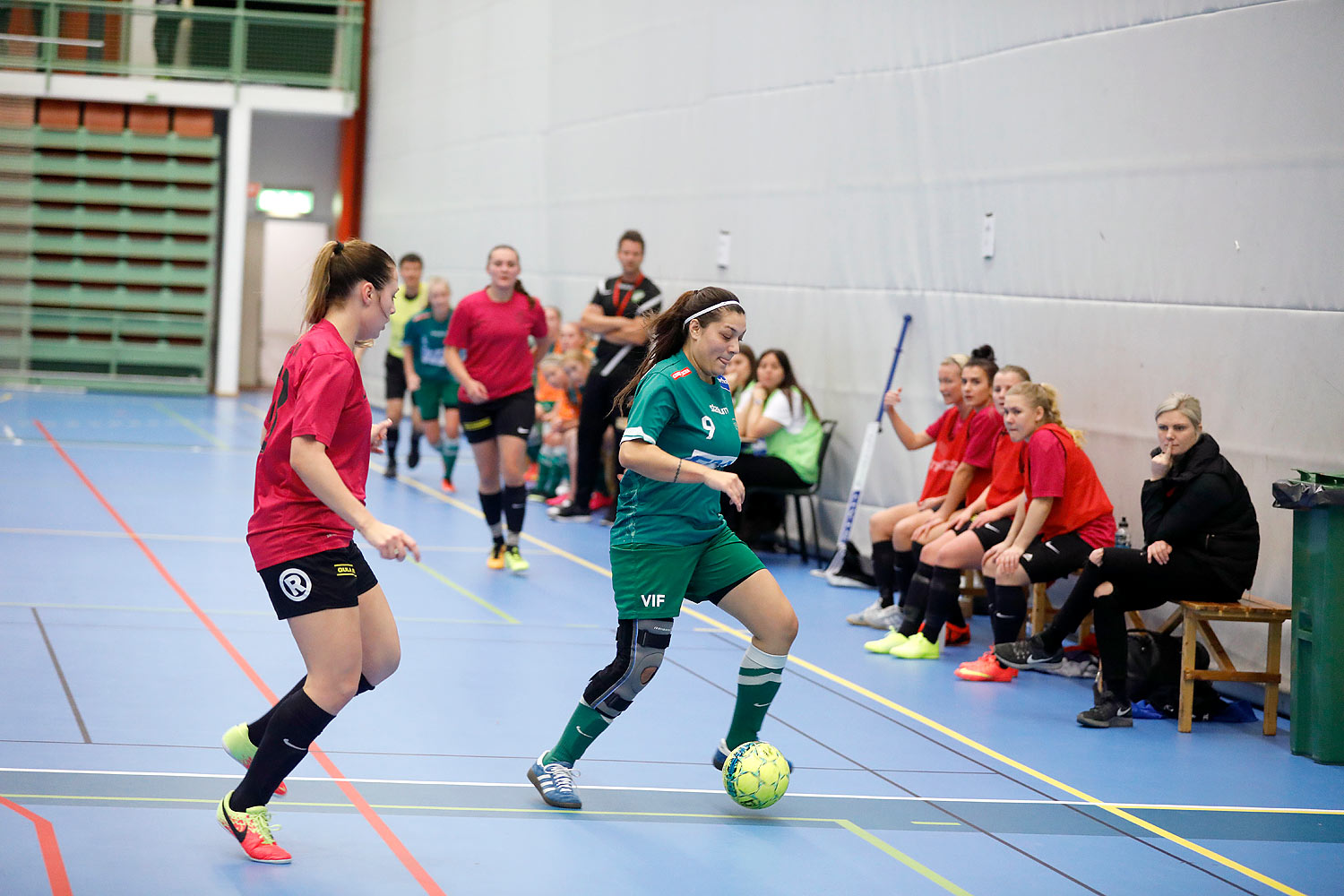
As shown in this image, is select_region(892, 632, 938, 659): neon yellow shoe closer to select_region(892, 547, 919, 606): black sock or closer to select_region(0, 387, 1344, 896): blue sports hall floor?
select_region(0, 387, 1344, 896): blue sports hall floor

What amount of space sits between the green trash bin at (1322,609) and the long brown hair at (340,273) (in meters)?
3.93

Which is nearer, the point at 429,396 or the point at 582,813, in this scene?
the point at 582,813

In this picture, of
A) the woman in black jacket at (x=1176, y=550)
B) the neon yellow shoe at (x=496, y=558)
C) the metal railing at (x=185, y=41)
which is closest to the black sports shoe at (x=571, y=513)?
the neon yellow shoe at (x=496, y=558)

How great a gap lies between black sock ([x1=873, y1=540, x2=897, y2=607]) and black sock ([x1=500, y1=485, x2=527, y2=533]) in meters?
2.35

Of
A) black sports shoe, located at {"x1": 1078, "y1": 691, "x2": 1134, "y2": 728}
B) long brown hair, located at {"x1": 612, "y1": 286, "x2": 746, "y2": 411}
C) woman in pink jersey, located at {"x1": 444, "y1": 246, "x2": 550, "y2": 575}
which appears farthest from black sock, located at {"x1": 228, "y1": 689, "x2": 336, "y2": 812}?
woman in pink jersey, located at {"x1": 444, "y1": 246, "x2": 550, "y2": 575}

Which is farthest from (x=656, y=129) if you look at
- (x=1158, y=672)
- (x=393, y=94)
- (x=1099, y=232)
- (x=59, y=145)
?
(x=59, y=145)

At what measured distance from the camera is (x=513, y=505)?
30.5 feet

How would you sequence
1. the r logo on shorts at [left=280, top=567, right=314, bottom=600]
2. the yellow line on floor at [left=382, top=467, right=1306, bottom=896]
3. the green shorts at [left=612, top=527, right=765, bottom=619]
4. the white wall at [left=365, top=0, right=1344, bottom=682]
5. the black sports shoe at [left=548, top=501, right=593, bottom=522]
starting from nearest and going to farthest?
the r logo on shorts at [left=280, top=567, right=314, bottom=600] < the yellow line on floor at [left=382, top=467, right=1306, bottom=896] < the green shorts at [left=612, top=527, right=765, bottom=619] < the white wall at [left=365, top=0, right=1344, bottom=682] < the black sports shoe at [left=548, top=501, right=593, bottom=522]

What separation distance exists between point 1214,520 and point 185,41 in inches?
736

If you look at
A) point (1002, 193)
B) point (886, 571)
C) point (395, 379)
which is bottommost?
point (886, 571)

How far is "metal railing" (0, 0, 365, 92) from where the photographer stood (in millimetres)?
20469

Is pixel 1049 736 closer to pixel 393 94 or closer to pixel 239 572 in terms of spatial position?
pixel 239 572

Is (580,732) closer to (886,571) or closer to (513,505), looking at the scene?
(886,571)

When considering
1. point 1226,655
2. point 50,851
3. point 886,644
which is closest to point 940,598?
point 886,644
